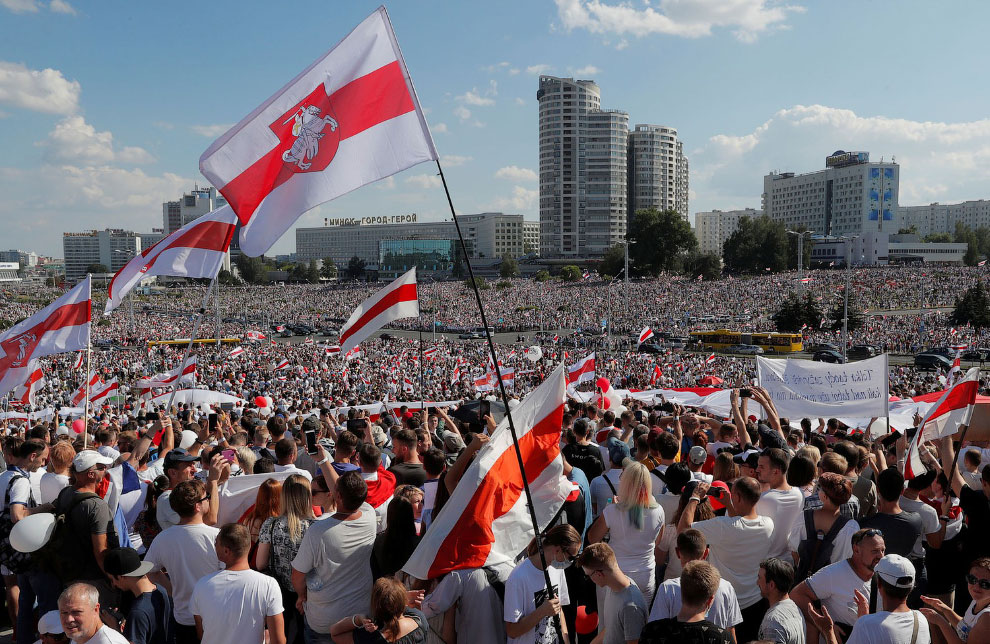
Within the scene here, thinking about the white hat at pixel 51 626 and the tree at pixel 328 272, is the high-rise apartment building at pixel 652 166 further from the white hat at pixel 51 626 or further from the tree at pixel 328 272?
the white hat at pixel 51 626

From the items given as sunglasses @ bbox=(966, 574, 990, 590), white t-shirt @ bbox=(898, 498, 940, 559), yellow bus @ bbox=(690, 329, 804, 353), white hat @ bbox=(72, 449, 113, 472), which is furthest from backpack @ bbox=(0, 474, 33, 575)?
yellow bus @ bbox=(690, 329, 804, 353)

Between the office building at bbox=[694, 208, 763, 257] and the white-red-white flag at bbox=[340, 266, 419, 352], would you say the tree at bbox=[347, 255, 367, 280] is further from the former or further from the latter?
the white-red-white flag at bbox=[340, 266, 419, 352]

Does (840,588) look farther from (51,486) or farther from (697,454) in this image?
(51,486)

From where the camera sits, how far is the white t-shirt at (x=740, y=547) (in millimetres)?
3979

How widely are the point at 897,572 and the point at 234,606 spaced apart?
2979 millimetres

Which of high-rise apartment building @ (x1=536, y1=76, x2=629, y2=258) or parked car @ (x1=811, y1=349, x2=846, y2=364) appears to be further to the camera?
high-rise apartment building @ (x1=536, y1=76, x2=629, y2=258)

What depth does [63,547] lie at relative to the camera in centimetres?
389

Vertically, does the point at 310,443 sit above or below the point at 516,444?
below

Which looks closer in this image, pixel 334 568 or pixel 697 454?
pixel 334 568

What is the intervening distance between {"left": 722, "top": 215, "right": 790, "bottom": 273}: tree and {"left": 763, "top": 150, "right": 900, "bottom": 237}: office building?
4537 centimetres

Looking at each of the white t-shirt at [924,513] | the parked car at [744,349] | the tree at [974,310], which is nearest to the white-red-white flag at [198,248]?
the white t-shirt at [924,513]

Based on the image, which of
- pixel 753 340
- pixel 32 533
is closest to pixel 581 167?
pixel 753 340

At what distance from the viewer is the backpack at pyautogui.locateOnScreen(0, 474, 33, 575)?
4105mm

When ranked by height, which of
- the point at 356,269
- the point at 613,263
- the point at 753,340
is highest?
the point at 613,263
